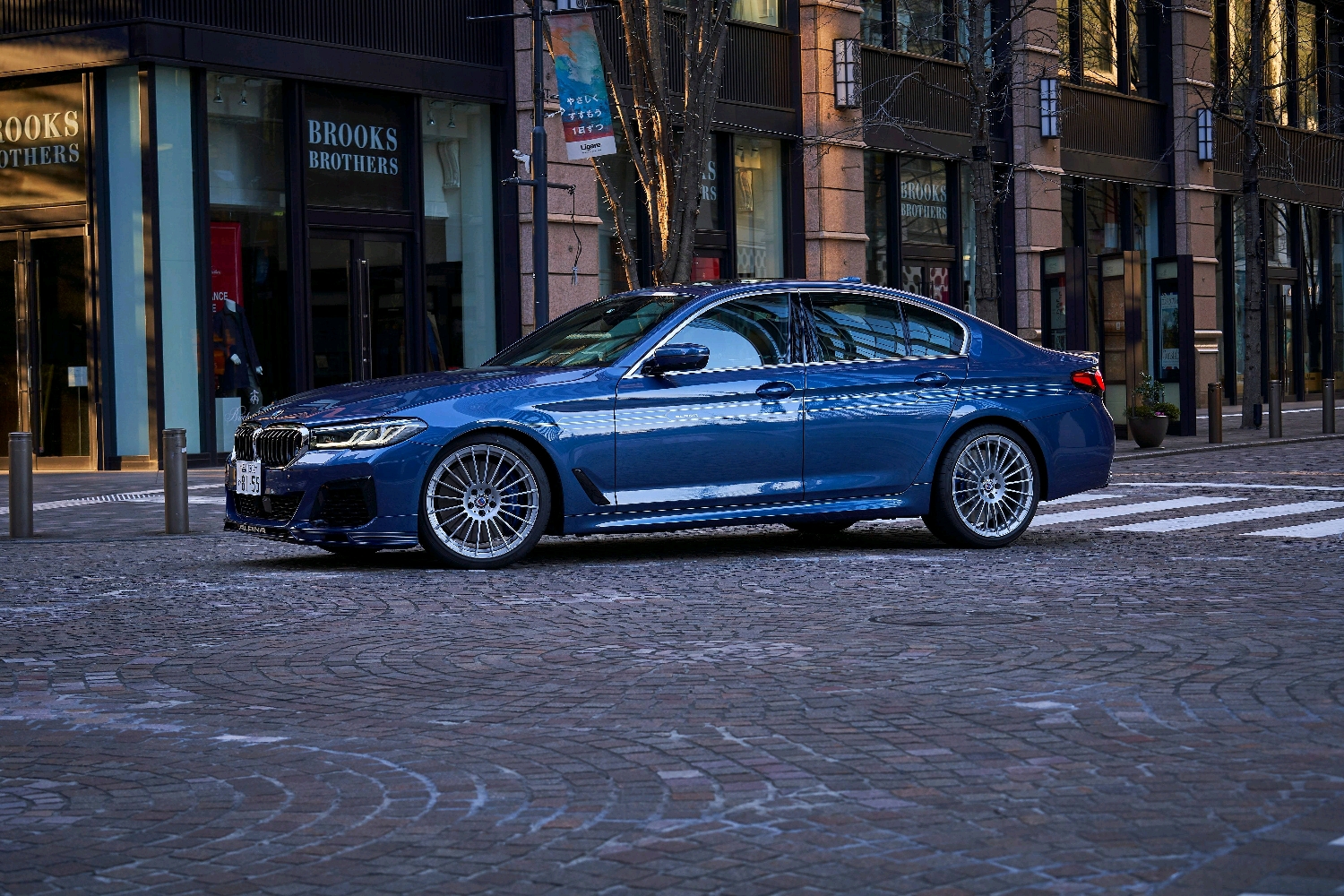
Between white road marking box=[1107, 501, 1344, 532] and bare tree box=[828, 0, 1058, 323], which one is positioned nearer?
white road marking box=[1107, 501, 1344, 532]

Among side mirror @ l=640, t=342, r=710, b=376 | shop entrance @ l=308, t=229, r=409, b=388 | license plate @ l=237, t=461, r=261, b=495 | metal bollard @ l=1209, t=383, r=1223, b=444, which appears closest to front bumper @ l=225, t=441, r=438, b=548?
license plate @ l=237, t=461, r=261, b=495

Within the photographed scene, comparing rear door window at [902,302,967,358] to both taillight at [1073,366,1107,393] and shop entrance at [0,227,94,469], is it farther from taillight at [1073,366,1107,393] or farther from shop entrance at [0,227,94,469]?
shop entrance at [0,227,94,469]

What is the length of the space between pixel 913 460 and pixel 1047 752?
5.93 m

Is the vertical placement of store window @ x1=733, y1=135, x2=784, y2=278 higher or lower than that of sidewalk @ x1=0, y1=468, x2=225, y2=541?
higher

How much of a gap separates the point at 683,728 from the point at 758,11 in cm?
2259

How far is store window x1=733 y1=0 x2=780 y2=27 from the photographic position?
26.8m

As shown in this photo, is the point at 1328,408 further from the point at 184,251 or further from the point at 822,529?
the point at 822,529

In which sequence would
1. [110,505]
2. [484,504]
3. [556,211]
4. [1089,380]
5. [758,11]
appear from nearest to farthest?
[484,504] → [1089,380] → [110,505] → [556,211] → [758,11]

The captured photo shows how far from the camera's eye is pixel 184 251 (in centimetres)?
2052

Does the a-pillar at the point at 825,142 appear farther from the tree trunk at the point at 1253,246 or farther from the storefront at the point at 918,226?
the tree trunk at the point at 1253,246

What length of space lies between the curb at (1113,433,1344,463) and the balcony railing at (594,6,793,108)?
782cm

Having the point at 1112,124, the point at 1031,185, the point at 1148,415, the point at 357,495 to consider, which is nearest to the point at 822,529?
the point at 357,495

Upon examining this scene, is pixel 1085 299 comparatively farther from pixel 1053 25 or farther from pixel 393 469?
pixel 393 469

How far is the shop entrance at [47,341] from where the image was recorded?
821 inches
